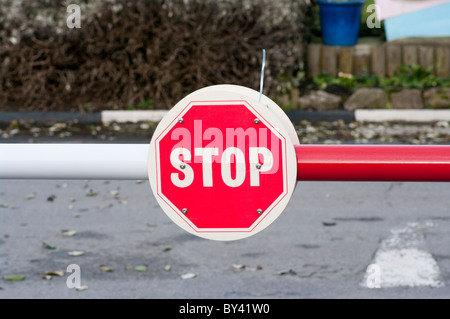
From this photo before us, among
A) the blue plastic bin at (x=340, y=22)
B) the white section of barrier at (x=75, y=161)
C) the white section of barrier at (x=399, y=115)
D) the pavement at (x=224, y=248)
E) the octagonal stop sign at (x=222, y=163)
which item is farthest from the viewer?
the blue plastic bin at (x=340, y=22)

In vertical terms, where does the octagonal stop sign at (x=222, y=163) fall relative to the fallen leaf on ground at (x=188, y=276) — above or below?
above

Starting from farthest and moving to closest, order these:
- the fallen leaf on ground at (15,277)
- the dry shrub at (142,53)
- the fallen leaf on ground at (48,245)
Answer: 1. the dry shrub at (142,53)
2. the fallen leaf on ground at (48,245)
3. the fallen leaf on ground at (15,277)

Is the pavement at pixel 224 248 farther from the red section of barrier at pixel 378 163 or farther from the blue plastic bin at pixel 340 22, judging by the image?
the blue plastic bin at pixel 340 22

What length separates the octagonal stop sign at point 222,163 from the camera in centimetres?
145

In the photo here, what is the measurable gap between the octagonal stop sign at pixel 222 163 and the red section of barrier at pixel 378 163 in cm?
4

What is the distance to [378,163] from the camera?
1497 millimetres

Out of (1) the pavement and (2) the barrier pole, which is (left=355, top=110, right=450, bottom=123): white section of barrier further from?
(2) the barrier pole

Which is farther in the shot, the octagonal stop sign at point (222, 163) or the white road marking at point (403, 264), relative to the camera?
the white road marking at point (403, 264)

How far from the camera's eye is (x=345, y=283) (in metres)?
5.24

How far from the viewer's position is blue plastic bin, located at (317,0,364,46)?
43.2 ft

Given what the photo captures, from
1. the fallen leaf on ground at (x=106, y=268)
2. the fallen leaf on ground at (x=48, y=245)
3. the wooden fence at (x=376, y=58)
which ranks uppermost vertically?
the wooden fence at (x=376, y=58)

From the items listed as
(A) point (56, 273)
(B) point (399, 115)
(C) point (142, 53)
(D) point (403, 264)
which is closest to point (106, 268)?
(A) point (56, 273)

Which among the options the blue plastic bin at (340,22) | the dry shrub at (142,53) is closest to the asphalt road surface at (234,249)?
the dry shrub at (142,53)

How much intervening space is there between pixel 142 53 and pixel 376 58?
3247 millimetres
